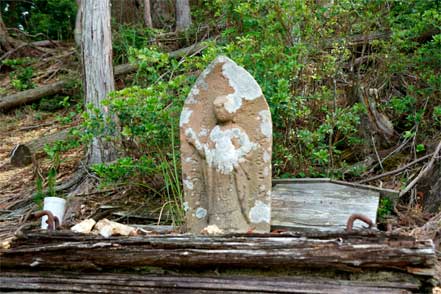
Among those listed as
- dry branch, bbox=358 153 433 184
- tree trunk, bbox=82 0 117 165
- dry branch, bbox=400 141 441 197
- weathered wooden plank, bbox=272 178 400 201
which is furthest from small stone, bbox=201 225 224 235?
tree trunk, bbox=82 0 117 165

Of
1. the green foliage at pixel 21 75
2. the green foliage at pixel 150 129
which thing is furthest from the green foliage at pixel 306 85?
the green foliage at pixel 21 75

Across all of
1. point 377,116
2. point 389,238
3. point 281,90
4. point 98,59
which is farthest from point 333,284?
point 98,59

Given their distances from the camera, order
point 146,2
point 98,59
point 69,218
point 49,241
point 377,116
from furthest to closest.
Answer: point 146,2
point 98,59
point 377,116
point 69,218
point 49,241

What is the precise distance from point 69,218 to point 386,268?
4.57 m

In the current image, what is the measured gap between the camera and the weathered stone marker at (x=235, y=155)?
5426mm

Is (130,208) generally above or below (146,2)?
below

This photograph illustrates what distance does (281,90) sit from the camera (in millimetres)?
6844

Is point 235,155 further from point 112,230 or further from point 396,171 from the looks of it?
point 396,171

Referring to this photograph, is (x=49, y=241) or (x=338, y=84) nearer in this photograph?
(x=49, y=241)

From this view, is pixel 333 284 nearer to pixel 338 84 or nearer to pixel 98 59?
pixel 338 84

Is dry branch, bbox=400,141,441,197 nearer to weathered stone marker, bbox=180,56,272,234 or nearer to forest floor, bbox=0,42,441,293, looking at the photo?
forest floor, bbox=0,42,441,293

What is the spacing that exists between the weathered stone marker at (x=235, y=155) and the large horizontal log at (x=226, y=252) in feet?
4.08

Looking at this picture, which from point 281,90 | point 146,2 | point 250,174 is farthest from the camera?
point 146,2

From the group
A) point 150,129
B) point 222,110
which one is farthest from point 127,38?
point 222,110
